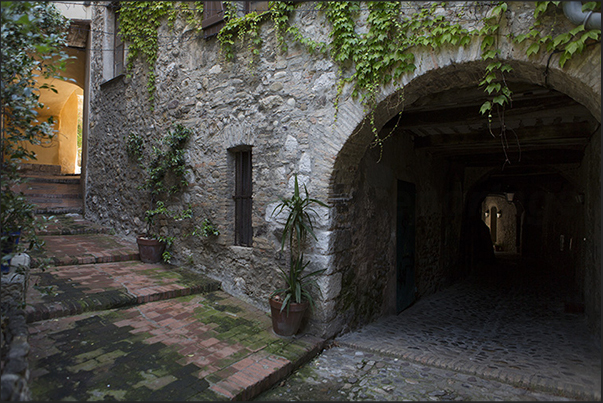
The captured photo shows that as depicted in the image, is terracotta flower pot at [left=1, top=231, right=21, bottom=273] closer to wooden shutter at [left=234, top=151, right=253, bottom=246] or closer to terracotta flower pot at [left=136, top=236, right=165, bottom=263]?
wooden shutter at [left=234, top=151, right=253, bottom=246]

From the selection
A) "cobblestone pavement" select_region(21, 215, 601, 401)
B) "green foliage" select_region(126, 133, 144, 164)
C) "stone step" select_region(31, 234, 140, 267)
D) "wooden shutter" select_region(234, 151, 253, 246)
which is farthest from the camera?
"green foliage" select_region(126, 133, 144, 164)

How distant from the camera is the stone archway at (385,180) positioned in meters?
3.08

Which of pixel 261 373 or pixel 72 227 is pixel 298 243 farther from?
pixel 72 227

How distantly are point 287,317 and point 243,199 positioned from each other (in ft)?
6.16

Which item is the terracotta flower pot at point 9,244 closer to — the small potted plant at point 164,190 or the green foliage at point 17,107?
the green foliage at point 17,107

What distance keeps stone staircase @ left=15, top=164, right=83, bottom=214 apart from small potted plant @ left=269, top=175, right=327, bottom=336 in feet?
22.0

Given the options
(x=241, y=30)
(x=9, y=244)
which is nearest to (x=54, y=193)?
(x=241, y=30)

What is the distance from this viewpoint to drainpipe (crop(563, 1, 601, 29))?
2580mm

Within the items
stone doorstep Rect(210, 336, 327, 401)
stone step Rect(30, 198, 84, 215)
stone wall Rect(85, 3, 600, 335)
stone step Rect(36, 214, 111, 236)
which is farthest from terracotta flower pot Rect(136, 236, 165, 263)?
stone step Rect(30, 198, 84, 215)

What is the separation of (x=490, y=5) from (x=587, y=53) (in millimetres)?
816

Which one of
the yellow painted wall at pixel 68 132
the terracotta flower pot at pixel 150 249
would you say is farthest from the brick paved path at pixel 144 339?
the yellow painted wall at pixel 68 132

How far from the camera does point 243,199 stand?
16.9 ft

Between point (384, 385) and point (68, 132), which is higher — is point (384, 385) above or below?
below

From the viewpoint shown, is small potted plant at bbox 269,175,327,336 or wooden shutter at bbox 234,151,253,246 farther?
wooden shutter at bbox 234,151,253,246
